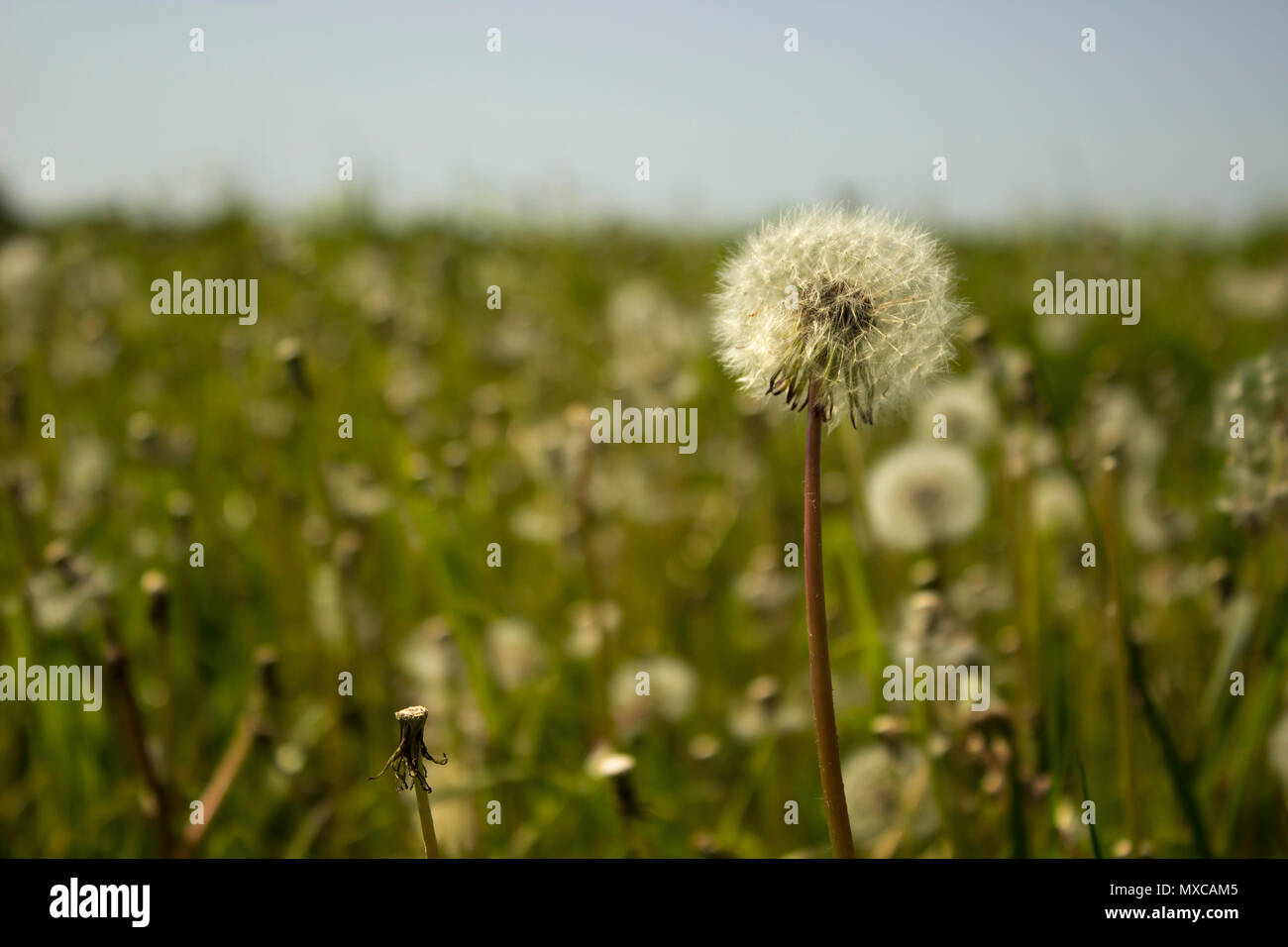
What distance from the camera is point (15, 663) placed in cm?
205

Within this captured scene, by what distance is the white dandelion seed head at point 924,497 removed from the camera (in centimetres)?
198

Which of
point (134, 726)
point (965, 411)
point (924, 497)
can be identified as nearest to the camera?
point (134, 726)

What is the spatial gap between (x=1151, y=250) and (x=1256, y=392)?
233 inches

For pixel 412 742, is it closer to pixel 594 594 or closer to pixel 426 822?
pixel 426 822

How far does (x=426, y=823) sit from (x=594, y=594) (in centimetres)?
102

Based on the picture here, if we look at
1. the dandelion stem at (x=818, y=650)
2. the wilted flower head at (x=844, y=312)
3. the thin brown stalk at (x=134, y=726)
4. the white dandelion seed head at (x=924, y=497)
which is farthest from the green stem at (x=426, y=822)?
the white dandelion seed head at (x=924, y=497)

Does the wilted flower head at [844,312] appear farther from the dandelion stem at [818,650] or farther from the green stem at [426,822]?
the green stem at [426,822]

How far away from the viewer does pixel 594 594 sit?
1852mm

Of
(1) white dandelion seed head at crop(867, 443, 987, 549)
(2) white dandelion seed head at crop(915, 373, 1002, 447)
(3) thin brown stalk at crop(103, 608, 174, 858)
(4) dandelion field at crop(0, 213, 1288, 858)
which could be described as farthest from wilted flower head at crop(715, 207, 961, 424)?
(2) white dandelion seed head at crop(915, 373, 1002, 447)

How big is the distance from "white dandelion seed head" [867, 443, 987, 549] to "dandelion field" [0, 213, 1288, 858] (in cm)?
1

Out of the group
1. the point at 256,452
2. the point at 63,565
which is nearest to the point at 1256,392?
the point at 63,565

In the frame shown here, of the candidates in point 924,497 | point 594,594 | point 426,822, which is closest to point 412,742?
point 426,822

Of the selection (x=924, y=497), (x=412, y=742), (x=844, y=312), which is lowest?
(x=412, y=742)
